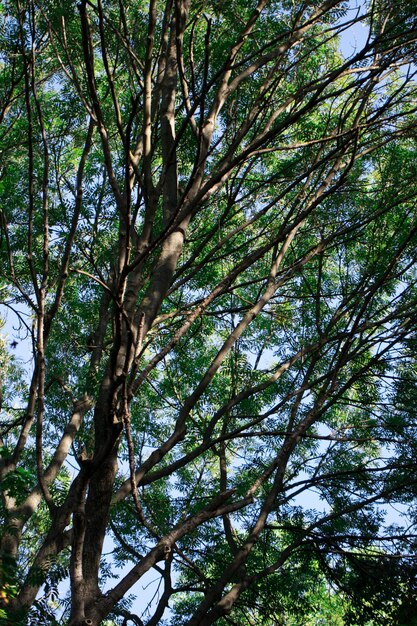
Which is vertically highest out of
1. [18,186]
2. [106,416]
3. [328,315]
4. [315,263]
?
[18,186]

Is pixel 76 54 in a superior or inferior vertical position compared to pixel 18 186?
inferior

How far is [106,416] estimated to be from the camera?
105 inches

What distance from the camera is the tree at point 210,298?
2.71 metres

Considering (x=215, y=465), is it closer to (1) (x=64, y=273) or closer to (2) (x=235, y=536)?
(2) (x=235, y=536)

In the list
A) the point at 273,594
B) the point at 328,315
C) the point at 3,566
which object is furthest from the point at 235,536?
the point at 3,566

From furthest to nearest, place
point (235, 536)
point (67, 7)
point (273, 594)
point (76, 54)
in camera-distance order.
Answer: point (235, 536) → point (273, 594) → point (76, 54) → point (67, 7)

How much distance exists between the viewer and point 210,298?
106 inches

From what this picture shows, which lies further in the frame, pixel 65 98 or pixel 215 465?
pixel 215 465

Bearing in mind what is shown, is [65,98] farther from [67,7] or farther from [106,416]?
[106,416]

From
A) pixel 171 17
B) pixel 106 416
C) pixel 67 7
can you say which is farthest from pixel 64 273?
pixel 67 7

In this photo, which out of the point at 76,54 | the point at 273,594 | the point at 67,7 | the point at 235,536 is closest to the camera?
the point at 67,7

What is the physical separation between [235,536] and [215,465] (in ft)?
7.64

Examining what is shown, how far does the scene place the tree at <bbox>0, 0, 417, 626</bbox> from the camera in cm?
271

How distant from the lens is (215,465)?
9.35 metres
